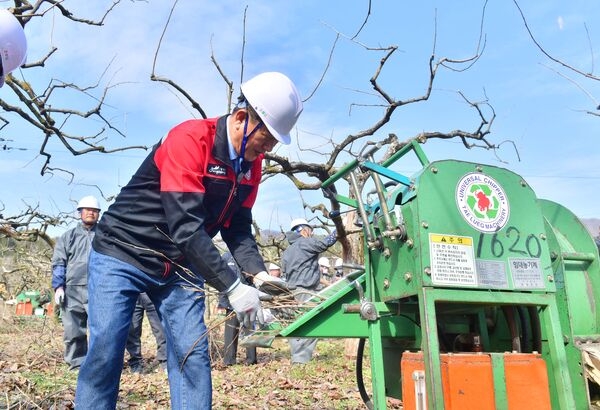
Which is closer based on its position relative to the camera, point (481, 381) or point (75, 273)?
point (481, 381)

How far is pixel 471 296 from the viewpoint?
228 centimetres

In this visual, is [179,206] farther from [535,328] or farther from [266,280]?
[535,328]

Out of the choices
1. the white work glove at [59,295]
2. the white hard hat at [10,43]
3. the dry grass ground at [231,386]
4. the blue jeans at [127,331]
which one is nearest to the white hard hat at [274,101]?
the blue jeans at [127,331]

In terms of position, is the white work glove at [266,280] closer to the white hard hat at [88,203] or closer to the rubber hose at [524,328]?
the rubber hose at [524,328]

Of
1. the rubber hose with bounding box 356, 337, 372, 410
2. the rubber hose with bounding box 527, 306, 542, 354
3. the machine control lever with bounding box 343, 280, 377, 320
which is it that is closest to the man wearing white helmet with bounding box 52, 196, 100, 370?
the rubber hose with bounding box 356, 337, 372, 410

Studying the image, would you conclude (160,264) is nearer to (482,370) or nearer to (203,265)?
(203,265)

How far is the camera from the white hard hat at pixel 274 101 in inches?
110

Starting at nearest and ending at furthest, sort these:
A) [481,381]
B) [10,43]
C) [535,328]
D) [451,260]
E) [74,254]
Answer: [481,381] → [451,260] → [535,328] → [10,43] → [74,254]

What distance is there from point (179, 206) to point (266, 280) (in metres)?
0.69

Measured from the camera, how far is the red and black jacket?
2.56 m

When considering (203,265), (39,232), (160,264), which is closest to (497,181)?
(203,265)

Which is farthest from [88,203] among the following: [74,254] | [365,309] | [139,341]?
[365,309]

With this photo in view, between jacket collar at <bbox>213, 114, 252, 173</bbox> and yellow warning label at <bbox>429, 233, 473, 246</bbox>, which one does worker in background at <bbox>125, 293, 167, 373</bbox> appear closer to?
jacket collar at <bbox>213, 114, 252, 173</bbox>

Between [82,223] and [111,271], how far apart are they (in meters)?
4.99
